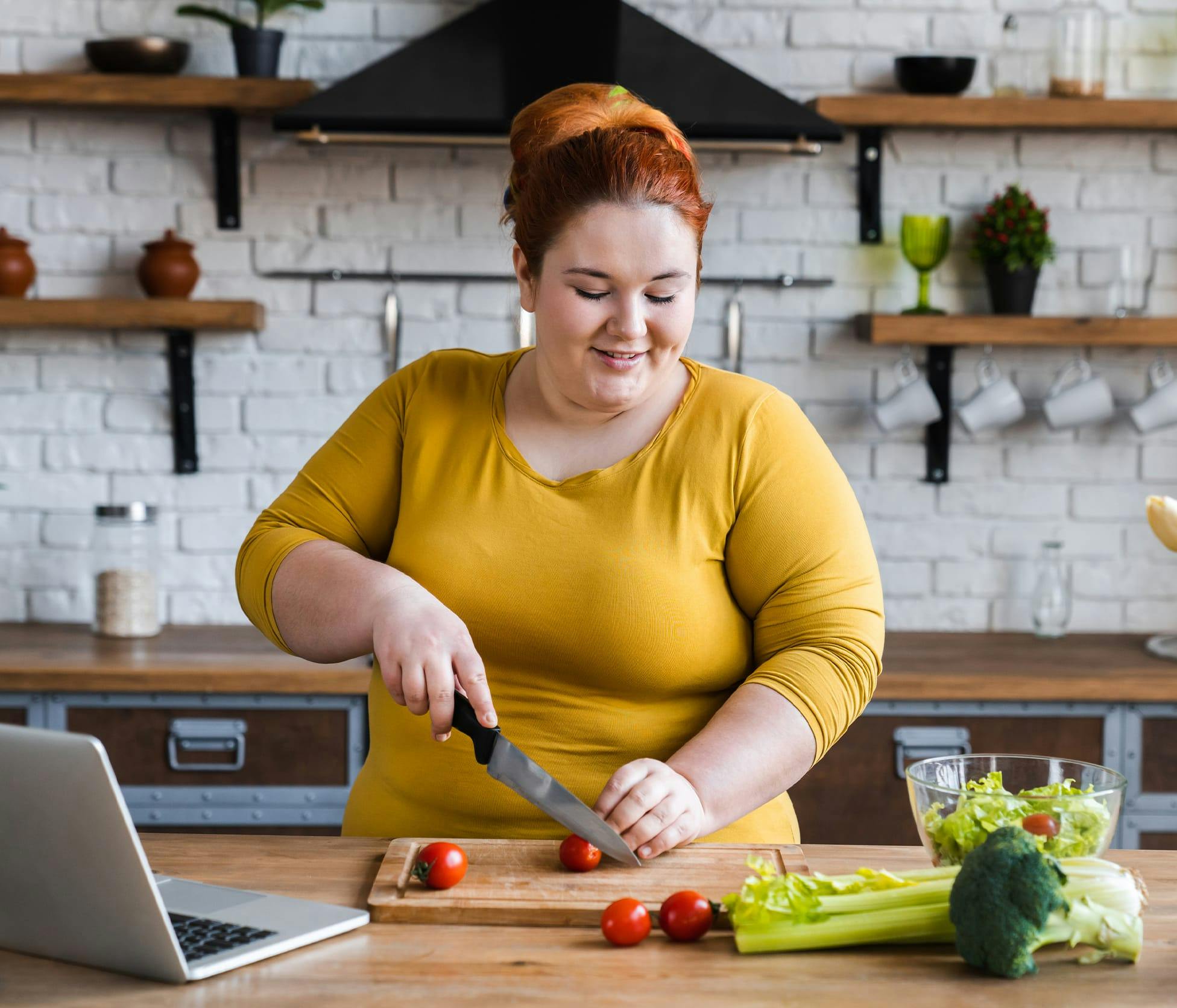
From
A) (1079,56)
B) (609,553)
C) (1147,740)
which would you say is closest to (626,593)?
(609,553)

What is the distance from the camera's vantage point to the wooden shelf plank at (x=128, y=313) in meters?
2.72

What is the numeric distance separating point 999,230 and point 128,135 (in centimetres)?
185

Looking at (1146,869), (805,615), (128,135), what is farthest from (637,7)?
(1146,869)

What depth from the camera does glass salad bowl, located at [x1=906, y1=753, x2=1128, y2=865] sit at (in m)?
1.08

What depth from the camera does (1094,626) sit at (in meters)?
2.99

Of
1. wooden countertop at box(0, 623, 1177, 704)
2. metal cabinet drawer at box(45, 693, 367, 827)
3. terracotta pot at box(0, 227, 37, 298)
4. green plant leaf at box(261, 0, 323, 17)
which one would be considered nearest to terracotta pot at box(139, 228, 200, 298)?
terracotta pot at box(0, 227, 37, 298)

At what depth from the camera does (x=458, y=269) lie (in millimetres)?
2910

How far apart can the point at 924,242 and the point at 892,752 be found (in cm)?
105

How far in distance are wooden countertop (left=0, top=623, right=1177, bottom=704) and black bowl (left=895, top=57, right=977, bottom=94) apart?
116cm

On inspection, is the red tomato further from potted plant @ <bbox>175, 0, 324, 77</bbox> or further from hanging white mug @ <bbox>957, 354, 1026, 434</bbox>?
potted plant @ <bbox>175, 0, 324, 77</bbox>

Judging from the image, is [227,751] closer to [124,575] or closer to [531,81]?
[124,575]

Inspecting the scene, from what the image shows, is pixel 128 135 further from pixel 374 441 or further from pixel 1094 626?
pixel 1094 626

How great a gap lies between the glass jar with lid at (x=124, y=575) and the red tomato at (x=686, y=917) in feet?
6.27

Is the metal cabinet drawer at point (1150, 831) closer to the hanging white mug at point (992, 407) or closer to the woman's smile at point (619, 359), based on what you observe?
the hanging white mug at point (992, 407)
